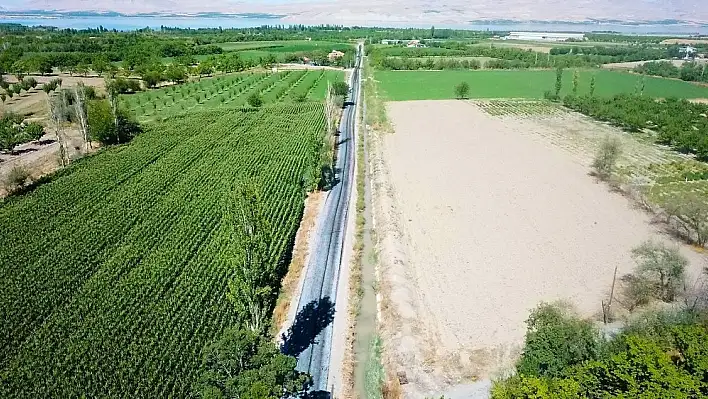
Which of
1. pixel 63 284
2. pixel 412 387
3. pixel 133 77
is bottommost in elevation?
pixel 412 387

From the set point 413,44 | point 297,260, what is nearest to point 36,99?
point 297,260

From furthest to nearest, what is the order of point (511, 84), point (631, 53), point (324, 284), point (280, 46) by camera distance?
point (280, 46)
point (631, 53)
point (511, 84)
point (324, 284)

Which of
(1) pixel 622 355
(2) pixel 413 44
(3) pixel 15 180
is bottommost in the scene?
(1) pixel 622 355

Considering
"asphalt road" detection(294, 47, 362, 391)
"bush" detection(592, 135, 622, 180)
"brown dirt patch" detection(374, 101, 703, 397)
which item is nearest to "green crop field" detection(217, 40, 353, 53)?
"brown dirt patch" detection(374, 101, 703, 397)

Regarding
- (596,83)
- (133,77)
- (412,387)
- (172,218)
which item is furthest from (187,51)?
(412,387)

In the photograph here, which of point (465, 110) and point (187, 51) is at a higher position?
point (187, 51)

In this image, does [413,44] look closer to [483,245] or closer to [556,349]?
[483,245]

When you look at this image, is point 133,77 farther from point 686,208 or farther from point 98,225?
point 686,208
